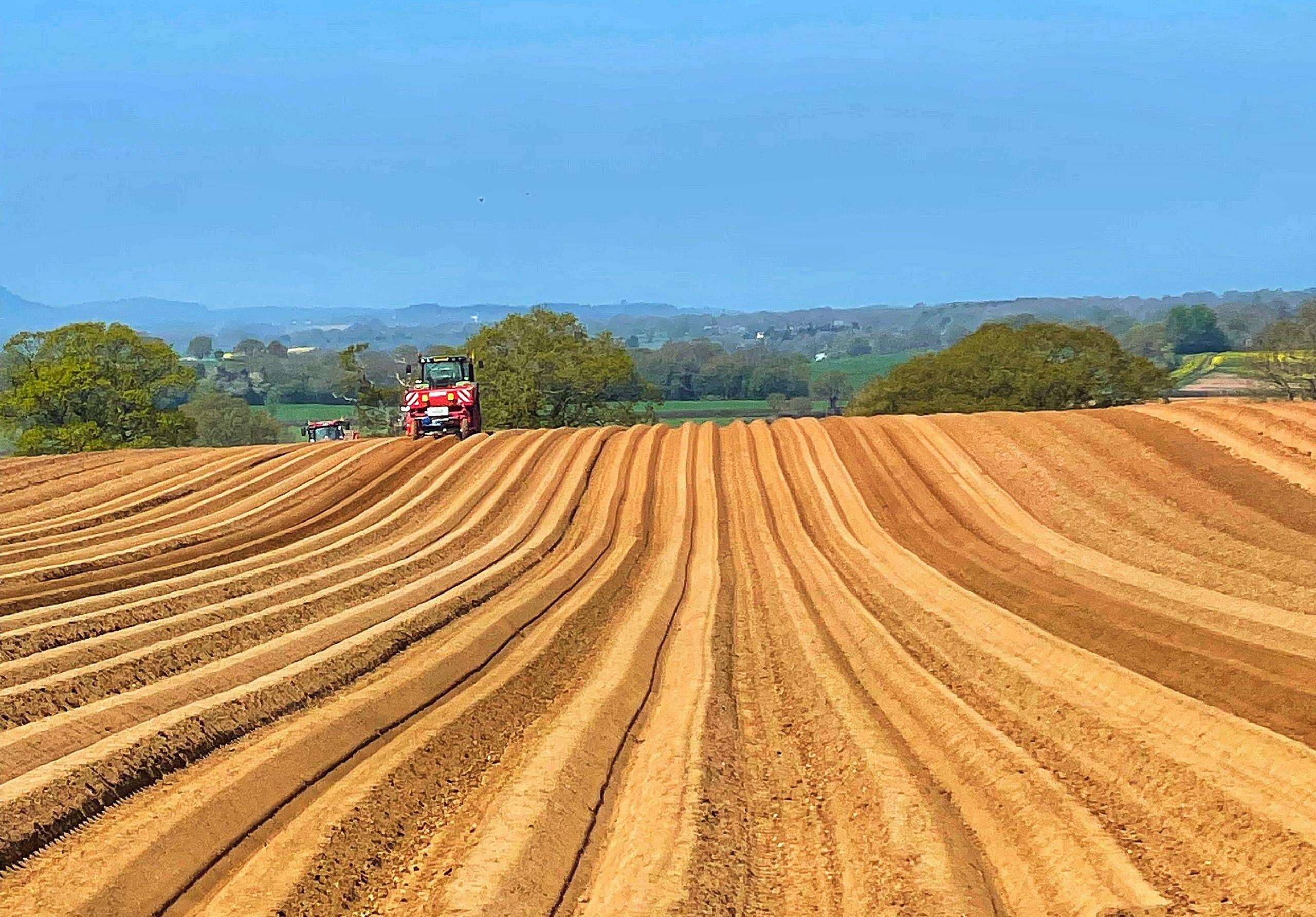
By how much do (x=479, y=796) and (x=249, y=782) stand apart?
1.40 metres

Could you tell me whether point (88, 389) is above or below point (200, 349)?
below

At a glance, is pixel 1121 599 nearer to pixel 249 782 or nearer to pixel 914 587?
pixel 914 587

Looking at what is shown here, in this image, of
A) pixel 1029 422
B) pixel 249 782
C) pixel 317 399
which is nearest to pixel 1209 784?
pixel 249 782

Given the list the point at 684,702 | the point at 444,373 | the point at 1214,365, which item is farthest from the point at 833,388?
the point at 684,702

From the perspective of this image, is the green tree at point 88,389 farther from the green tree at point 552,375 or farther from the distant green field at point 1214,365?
the distant green field at point 1214,365

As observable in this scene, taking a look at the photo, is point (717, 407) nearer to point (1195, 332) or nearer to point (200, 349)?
point (1195, 332)

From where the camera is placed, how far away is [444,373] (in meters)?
32.4

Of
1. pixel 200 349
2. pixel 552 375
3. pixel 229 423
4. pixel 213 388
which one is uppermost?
pixel 200 349

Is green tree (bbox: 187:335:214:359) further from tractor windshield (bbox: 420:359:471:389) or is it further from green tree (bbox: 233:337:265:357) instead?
tractor windshield (bbox: 420:359:471:389)

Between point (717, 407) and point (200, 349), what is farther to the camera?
point (200, 349)

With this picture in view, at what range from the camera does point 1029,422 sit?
2530 cm

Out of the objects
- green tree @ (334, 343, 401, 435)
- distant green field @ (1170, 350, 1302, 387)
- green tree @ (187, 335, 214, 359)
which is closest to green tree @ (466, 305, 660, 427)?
green tree @ (334, 343, 401, 435)

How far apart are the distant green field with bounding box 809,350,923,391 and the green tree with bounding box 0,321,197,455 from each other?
48558 millimetres

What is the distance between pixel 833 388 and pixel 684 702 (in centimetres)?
7351
